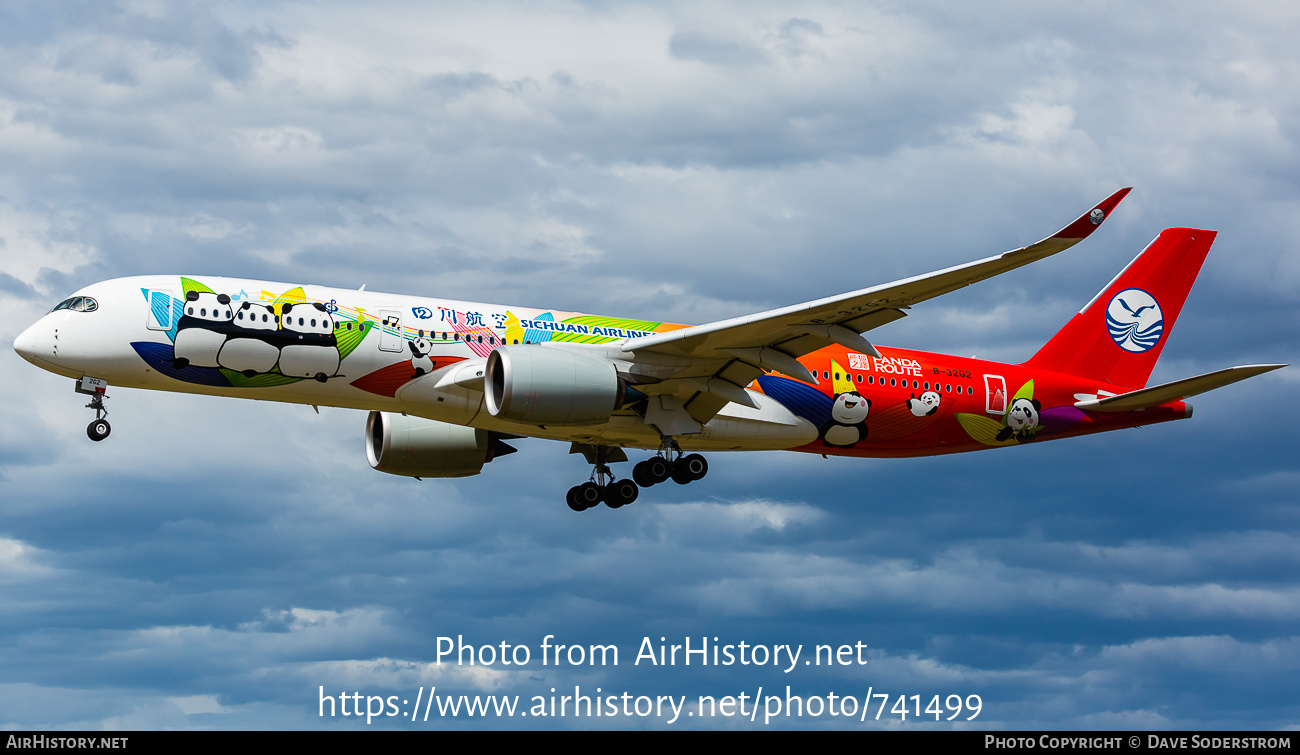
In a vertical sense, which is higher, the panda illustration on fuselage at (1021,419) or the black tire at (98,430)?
the panda illustration on fuselage at (1021,419)

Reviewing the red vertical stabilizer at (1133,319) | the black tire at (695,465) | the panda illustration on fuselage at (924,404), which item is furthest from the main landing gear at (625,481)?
the red vertical stabilizer at (1133,319)

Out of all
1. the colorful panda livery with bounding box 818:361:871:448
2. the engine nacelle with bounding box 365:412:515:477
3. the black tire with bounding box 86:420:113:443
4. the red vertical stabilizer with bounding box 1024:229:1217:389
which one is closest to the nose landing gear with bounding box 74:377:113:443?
the black tire with bounding box 86:420:113:443

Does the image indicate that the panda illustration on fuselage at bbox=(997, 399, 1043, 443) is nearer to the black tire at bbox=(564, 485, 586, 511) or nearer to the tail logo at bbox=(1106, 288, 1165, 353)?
→ the tail logo at bbox=(1106, 288, 1165, 353)

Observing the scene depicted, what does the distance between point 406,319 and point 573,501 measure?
25.0 feet

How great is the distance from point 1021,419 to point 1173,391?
13.8 feet

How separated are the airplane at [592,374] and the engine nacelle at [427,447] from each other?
2.3 inches

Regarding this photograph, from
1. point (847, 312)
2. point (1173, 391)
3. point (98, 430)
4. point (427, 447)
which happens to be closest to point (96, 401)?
point (98, 430)

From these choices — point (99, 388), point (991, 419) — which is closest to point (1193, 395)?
point (991, 419)

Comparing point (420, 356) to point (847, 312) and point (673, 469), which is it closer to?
point (673, 469)

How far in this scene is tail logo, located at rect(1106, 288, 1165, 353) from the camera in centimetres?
4053

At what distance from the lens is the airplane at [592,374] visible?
3002 cm

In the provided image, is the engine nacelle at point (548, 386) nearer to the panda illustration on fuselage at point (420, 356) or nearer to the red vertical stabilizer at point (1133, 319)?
the panda illustration on fuselage at point (420, 356)

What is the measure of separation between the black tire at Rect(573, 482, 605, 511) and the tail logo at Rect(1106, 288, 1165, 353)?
55.6 feet
